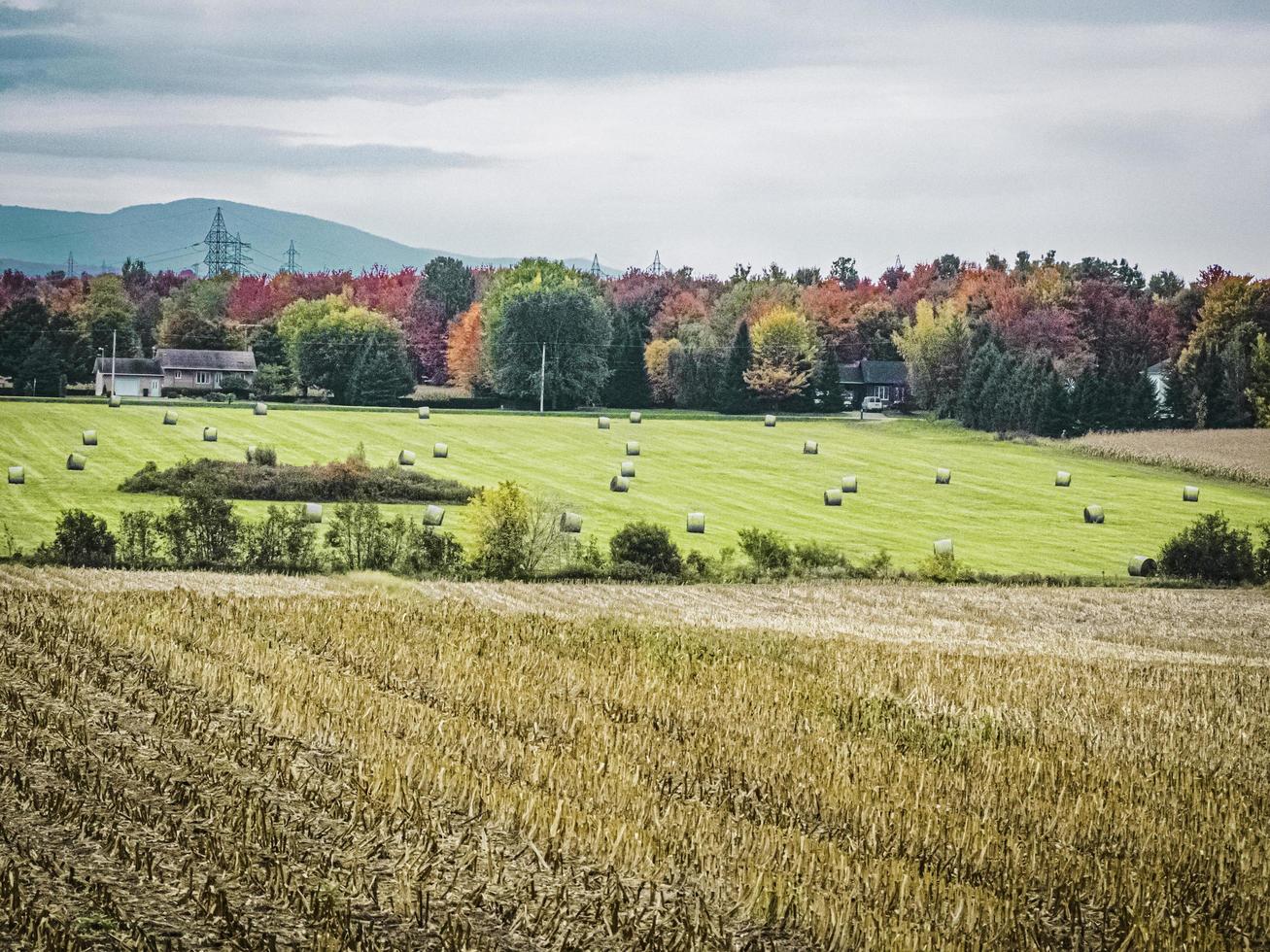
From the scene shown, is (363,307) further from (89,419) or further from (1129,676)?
(1129,676)

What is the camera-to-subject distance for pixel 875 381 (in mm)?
62312

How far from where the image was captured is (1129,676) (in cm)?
1881

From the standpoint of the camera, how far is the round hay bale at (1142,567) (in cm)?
3622

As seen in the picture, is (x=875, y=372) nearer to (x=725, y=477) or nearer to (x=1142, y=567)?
(x=725, y=477)

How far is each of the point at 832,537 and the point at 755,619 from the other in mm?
15543

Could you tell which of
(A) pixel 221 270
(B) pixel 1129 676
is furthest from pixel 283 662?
(A) pixel 221 270

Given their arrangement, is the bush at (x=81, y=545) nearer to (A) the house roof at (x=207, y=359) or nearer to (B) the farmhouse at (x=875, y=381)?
(A) the house roof at (x=207, y=359)

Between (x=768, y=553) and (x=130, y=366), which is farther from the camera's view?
(x=130, y=366)

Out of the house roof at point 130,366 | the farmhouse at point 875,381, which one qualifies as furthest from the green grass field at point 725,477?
the farmhouse at point 875,381

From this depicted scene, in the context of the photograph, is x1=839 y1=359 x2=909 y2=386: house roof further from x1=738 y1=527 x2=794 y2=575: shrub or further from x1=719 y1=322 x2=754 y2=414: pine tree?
x1=738 y1=527 x2=794 y2=575: shrub

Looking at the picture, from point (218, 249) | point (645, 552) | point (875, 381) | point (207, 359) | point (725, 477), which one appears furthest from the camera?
point (875, 381)

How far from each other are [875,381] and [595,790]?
53004mm

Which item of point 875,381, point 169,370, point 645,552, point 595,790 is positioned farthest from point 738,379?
point 595,790

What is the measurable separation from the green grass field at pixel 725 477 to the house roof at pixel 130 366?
6.65 ft
